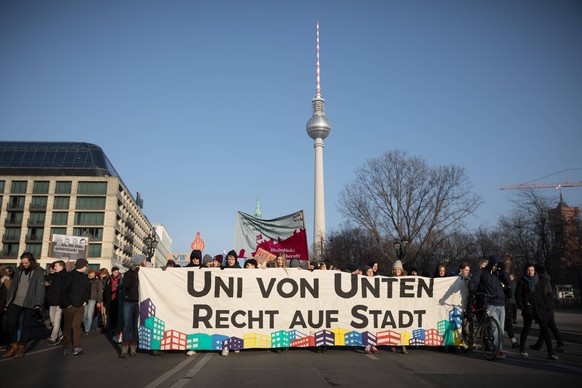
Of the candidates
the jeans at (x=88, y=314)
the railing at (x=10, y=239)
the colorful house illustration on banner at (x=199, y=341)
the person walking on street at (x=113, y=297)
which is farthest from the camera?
the railing at (x=10, y=239)

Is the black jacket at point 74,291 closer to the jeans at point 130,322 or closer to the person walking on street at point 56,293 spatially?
the person walking on street at point 56,293

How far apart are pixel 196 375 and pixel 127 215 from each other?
82.9m

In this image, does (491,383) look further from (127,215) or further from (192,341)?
(127,215)

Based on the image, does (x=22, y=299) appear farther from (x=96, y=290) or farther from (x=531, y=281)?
(x=531, y=281)

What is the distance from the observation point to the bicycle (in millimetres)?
8172

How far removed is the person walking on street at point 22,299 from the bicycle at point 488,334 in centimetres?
866

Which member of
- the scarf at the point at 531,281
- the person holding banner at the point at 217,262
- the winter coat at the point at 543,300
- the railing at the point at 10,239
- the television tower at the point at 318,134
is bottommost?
the winter coat at the point at 543,300

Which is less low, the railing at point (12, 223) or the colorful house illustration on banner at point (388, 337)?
the railing at point (12, 223)

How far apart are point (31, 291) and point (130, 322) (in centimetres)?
219

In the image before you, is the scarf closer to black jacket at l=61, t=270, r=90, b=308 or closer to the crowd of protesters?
the crowd of protesters

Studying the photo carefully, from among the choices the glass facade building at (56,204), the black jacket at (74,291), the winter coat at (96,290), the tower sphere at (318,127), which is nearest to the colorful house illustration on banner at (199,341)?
the black jacket at (74,291)

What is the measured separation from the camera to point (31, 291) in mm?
8992

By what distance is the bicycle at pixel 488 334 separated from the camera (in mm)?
8172

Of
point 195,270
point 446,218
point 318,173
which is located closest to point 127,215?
point 318,173
